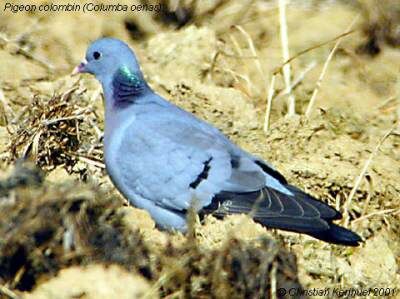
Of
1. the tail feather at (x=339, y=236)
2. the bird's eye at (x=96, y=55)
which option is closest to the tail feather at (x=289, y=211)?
the tail feather at (x=339, y=236)

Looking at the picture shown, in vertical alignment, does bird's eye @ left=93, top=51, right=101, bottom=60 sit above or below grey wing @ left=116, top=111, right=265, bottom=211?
above

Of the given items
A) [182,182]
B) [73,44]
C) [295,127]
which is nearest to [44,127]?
[182,182]

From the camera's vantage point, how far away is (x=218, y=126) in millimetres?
6152

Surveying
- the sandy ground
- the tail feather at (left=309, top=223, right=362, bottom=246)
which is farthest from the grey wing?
the tail feather at (left=309, top=223, right=362, bottom=246)

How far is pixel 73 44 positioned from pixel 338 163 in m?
2.33

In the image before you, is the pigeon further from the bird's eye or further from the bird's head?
the bird's eye

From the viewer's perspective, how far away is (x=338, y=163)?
227 inches

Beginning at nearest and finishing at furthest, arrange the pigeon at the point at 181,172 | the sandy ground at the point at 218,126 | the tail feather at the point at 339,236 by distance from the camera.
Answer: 1. the sandy ground at the point at 218,126
2. the tail feather at the point at 339,236
3. the pigeon at the point at 181,172

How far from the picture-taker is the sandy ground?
13.3ft

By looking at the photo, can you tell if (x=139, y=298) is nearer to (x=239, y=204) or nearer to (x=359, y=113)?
(x=239, y=204)

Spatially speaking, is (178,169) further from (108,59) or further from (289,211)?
(108,59)

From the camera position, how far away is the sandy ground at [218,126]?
4043 millimetres

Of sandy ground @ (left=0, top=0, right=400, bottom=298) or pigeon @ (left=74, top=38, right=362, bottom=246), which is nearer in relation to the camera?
sandy ground @ (left=0, top=0, right=400, bottom=298)

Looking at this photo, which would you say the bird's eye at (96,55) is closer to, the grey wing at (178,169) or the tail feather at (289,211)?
the grey wing at (178,169)
